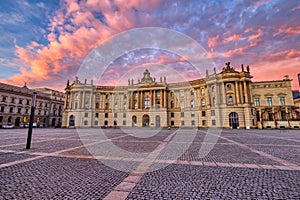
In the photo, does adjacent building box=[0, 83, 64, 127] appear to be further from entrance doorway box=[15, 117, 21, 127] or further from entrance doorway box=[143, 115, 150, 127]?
entrance doorway box=[143, 115, 150, 127]

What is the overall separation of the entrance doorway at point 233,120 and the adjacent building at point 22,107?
53750 mm

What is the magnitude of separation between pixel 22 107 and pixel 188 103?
58.6 meters

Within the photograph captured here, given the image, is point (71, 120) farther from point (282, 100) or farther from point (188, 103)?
point (282, 100)

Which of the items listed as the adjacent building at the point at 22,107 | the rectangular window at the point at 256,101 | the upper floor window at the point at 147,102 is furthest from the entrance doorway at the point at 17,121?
the rectangular window at the point at 256,101

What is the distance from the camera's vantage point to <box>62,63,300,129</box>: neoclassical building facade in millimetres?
44531

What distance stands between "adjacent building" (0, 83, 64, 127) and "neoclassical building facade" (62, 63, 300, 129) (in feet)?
37.4

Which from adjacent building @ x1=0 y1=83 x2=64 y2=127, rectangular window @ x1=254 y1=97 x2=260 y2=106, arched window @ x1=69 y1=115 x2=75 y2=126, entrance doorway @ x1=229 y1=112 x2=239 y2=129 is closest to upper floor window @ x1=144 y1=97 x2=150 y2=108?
arched window @ x1=69 y1=115 x2=75 y2=126

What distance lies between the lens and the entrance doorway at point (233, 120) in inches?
1748

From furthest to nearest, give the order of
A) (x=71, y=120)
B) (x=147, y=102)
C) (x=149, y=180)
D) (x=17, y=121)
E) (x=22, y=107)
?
(x=147, y=102) < (x=71, y=120) < (x=22, y=107) < (x=17, y=121) < (x=149, y=180)

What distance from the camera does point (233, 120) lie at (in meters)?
44.8

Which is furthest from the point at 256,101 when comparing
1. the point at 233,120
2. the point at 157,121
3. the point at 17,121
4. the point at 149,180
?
the point at 17,121

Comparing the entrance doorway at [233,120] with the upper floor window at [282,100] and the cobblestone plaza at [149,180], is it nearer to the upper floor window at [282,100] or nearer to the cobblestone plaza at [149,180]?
the upper floor window at [282,100]

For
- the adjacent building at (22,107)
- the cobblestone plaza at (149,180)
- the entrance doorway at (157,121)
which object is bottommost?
the cobblestone plaza at (149,180)

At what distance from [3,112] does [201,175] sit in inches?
2573
